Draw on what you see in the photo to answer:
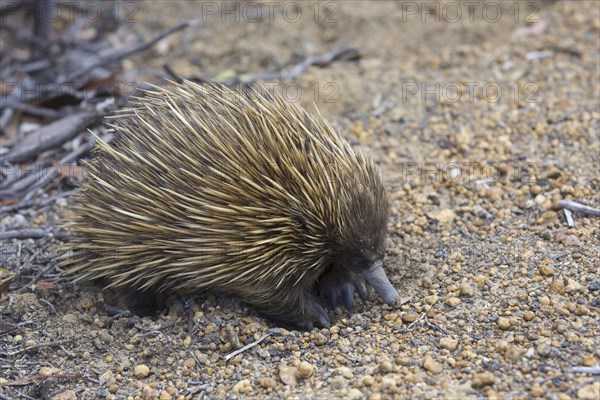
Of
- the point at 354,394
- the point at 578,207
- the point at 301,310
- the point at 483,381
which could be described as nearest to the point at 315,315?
the point at 301,310

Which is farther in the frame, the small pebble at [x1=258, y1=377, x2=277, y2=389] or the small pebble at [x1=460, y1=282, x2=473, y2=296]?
the small pebble at [x1=460, y1=282, x2=473, y2=296]

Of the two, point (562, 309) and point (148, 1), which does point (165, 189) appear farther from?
point (148, 1)

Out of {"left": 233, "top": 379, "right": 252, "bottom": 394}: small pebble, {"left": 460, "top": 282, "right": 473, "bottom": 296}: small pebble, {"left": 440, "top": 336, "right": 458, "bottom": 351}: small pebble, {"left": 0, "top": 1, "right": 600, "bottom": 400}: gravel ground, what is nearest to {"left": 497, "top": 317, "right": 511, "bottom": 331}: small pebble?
{"left": 0, "top": 1, "right": 600, "bottom": 400}: gravel ground

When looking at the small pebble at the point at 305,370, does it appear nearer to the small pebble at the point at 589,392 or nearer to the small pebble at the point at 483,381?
the small pebble at the point at 483,381

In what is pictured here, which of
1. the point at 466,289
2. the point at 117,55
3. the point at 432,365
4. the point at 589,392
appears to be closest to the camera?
the point at 589,392

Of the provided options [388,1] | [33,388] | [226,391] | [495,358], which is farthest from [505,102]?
[33,388]

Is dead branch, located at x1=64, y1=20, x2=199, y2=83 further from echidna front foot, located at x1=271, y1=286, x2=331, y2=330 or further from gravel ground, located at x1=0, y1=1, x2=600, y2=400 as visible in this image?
echidna front foot, located at x1=271, y1=286, x2=331, y2=330

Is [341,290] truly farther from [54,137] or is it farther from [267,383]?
[54,137]
